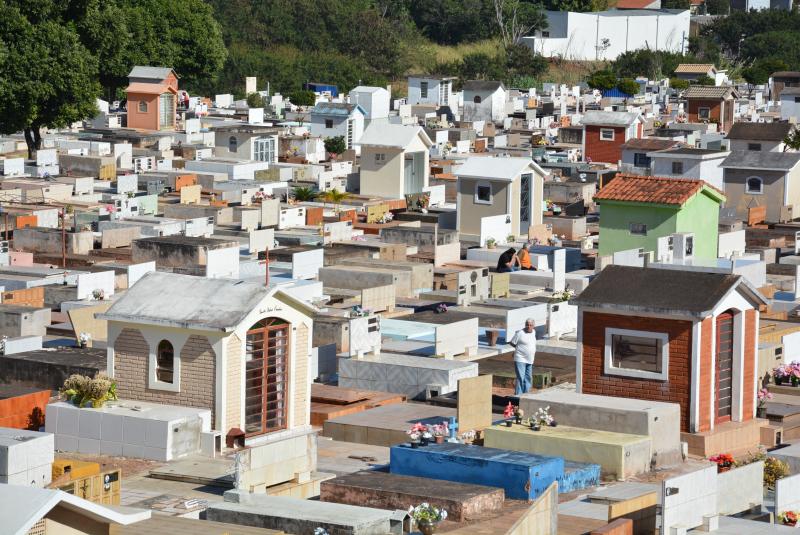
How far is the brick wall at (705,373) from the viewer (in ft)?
79.4

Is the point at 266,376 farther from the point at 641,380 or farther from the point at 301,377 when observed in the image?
the point at 641,380

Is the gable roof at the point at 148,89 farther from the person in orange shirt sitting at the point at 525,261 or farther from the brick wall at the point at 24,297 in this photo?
the brick wall at the point at 24,297

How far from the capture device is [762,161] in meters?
51.8

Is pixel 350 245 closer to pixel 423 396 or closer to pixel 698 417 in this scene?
pixel 423 396

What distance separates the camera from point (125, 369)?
949 inches

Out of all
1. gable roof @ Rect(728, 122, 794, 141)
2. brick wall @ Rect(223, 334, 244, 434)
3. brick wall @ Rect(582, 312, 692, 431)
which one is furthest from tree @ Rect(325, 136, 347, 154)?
brick wall @ Rect(223, 334, 244, 434)

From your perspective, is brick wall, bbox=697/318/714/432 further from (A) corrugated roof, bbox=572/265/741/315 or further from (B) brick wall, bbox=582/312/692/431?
(A) corrugated roof, bbox=572/265/741/315

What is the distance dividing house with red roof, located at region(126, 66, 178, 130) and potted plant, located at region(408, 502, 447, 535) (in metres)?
58.0

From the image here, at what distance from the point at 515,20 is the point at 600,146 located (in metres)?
53.8

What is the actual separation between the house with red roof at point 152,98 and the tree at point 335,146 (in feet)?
36.6

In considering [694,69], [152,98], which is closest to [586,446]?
[152,98]

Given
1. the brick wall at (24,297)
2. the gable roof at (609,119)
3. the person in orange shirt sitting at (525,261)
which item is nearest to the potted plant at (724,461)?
the brick wall at (24,297)

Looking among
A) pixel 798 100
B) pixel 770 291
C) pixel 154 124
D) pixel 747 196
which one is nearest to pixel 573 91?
pixel 798 100

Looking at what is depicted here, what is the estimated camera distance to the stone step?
19.3m
